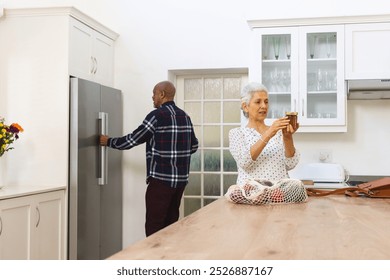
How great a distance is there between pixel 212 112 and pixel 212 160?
440 millimetres

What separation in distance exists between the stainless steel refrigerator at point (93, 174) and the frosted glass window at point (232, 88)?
96cm

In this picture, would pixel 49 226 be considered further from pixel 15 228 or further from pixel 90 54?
pixel 90 54

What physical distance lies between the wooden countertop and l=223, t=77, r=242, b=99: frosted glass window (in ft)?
9.88

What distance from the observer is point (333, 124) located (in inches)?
152

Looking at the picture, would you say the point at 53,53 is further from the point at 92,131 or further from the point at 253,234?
the point at 253,234

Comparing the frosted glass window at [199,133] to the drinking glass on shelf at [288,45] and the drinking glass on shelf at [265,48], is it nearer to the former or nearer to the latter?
the drinking glass on shelf at [265,48]

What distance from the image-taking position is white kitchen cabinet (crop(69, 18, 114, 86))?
3.70 metres

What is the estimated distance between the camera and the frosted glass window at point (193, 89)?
4.66 m

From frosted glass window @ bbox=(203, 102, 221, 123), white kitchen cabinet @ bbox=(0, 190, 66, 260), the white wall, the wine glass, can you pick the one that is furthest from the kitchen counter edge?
the wine glass

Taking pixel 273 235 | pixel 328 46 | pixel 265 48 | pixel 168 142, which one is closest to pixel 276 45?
pixel 265 48

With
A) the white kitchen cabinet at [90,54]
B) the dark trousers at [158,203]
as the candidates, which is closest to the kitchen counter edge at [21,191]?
the dark trousers at [158,203]

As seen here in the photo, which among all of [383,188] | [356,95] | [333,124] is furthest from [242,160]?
[356,95]

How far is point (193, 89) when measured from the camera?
15.3 feet
